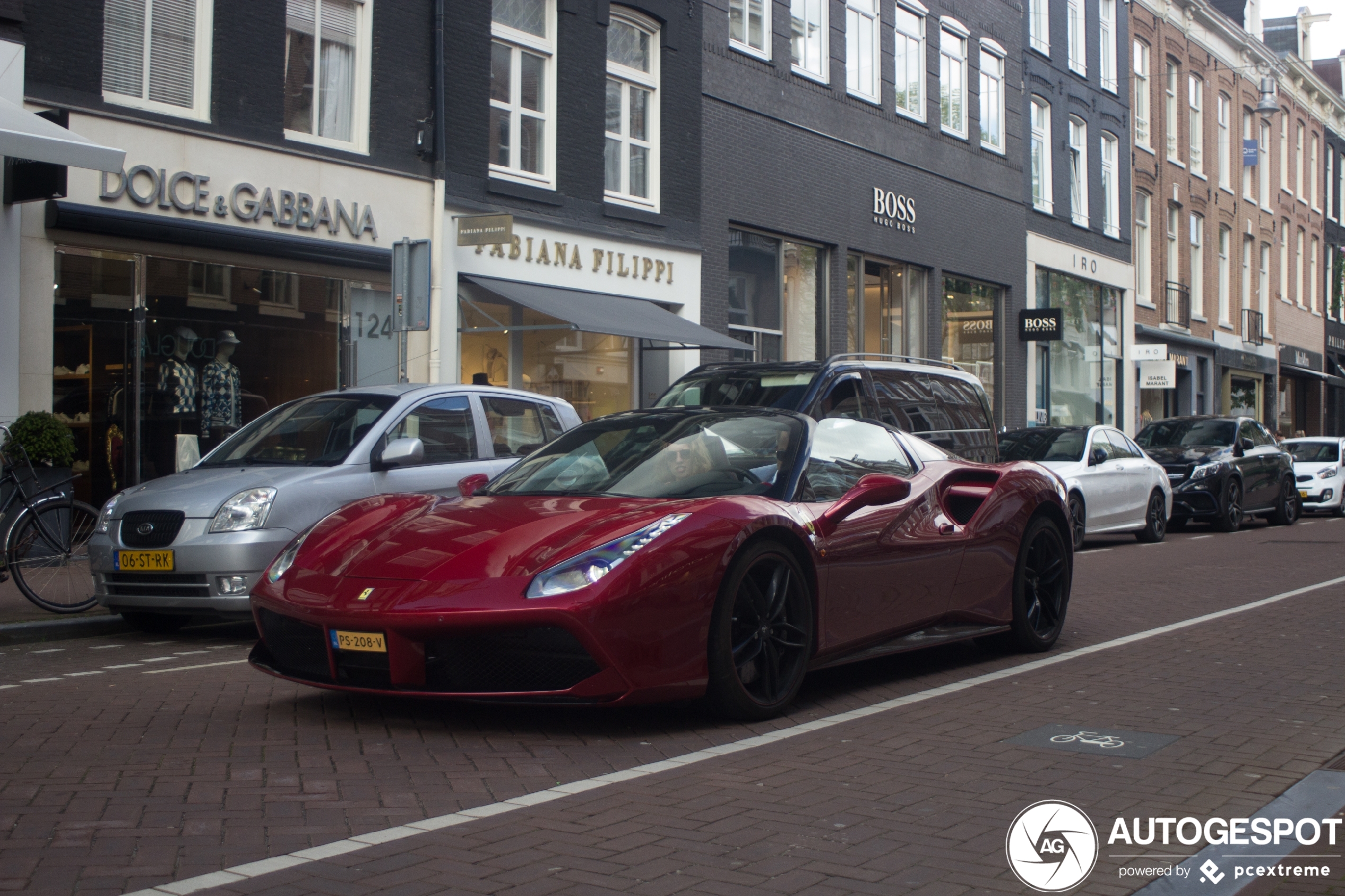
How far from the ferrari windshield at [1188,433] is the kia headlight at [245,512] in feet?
51.6

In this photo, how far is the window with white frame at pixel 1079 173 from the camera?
33.2 meters

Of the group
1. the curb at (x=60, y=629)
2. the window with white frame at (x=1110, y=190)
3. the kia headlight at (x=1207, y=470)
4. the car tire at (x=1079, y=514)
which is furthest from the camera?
the window with white frame at (x=1110, y=190)

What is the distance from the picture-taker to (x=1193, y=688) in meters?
6.79

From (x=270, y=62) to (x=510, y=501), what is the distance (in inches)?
417

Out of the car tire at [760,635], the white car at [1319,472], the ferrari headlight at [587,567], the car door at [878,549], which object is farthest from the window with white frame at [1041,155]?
the ferrari headlight at [587,567]

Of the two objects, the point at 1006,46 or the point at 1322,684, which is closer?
the point at 1322,684

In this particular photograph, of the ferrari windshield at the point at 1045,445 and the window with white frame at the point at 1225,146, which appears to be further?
the window with white frame at the point at 1225,146

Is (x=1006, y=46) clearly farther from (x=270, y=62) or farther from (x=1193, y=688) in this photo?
(x=1193, y=688)

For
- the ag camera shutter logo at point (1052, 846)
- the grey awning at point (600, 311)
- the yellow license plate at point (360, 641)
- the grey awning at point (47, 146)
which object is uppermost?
the grey awning at point (47, 146)

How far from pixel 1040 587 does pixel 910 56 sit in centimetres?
2057

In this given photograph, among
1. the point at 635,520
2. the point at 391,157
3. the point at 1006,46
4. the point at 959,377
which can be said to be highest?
the point at 1006,46

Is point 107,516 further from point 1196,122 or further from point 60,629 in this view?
point 1196,122

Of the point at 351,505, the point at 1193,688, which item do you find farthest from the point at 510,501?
the point at 1193,688

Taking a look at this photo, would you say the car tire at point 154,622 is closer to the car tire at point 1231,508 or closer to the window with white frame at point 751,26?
the window with white frame at point 751,26
